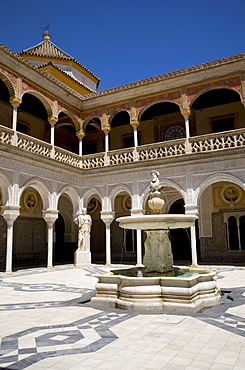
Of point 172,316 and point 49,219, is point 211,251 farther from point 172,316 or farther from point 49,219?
point 172,316

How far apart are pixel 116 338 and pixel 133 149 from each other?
11038mm

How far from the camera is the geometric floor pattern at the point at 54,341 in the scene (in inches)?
120

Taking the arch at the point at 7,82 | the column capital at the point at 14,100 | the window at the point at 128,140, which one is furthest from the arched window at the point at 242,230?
the arch at the point at 7,82

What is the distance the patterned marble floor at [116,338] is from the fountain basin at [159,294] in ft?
0.63

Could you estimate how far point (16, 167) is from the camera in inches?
463

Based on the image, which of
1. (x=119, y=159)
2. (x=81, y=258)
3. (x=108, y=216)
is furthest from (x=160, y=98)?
(x=81, y=258)

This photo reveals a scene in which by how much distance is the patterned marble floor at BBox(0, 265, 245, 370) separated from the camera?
115 inches

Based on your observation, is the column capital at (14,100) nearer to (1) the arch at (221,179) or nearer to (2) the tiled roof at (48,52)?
(1) the arch at (221,179)

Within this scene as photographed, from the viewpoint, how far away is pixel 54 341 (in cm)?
349

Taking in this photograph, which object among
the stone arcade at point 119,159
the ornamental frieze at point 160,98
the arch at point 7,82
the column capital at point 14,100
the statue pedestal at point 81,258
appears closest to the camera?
the arch at point 7,82

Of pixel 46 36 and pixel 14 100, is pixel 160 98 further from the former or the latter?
pixel 46 36

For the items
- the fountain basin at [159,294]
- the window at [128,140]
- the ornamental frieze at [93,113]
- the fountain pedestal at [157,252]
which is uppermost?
the ornamental frieze at [93,113]

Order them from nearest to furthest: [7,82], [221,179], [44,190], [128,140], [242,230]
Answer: [7,82]
[221,179]
[44,190]
[242,230]
[128,140]

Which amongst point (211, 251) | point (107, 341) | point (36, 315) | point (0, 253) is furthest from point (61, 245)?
point (107, 341)
